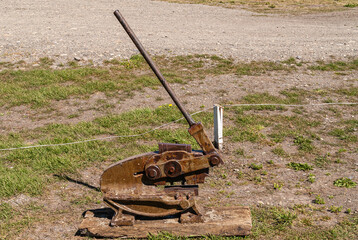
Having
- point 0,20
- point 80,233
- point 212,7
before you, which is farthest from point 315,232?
point 212,7

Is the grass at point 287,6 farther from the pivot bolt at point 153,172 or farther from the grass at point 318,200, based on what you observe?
the pivot bolt at point 153,172

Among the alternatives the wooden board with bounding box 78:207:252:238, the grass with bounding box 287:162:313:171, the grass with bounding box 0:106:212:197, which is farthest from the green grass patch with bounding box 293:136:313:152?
the wooden board with bounding box 78:207:252:238

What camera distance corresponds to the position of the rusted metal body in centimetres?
385

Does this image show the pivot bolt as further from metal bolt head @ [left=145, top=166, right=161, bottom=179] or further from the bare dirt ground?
the bare dirt ground

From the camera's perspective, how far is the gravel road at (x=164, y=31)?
11.3 meters

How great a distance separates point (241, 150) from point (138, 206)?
8.30 ft

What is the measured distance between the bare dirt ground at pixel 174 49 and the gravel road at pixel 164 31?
0.03 metres

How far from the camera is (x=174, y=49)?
1152 cm

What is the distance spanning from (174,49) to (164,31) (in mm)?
3338

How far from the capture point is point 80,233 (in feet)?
13.5

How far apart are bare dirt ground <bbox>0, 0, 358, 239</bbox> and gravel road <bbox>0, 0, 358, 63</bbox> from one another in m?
0.03

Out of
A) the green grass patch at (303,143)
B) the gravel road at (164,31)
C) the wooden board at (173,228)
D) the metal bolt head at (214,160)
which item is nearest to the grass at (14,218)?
the wooden board at (173,228)

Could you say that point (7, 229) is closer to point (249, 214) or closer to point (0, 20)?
point (249, 214)

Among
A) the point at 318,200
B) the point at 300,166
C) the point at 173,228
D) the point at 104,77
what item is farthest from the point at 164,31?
the point at 173,228
